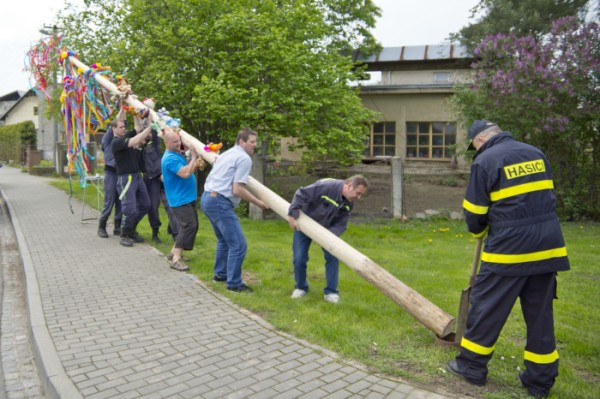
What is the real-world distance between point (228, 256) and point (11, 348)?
7.82ft

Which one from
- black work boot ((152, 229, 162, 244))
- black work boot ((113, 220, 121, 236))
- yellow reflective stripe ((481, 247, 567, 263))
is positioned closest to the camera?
yellow reflective stripe ((481, 247, 567, 263))

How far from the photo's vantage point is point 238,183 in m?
5.78

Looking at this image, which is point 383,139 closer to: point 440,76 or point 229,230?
point 440,76

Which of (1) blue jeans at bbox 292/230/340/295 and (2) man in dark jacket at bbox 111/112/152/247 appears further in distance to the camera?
(2) man in dark jacket at bbox 111/112/152/247

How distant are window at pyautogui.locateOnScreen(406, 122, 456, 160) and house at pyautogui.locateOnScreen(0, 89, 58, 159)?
3177 centimetres

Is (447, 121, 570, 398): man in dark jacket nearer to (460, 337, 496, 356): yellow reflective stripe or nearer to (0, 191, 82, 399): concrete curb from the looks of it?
(460, 337, 496, 356): yellow reflective stripe

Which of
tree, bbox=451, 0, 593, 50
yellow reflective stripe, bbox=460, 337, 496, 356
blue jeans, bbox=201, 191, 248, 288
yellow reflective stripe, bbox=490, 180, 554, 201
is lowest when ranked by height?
yellow reflective stripe, bbox=460, 337, 496, 356

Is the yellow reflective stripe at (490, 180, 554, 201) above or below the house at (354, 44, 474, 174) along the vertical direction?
below

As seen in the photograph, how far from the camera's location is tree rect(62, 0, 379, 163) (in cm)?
1207

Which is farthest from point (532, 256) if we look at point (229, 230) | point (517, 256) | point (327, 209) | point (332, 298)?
point (229, 230)

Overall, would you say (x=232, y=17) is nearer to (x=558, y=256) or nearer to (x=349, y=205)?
(x=349, y=205)

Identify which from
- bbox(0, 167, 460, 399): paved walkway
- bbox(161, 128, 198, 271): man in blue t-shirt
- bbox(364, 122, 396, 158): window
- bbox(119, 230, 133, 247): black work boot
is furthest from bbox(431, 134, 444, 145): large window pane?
bbox(0, 167, 460, 399): paved walkway

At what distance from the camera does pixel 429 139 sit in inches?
931

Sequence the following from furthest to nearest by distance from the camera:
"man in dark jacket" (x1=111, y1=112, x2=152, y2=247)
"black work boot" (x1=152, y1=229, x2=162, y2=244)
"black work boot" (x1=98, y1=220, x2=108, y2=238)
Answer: "black work boot" (x1=98, y1=220, x2=108, y2=238), "black work boot" (x1=152, y1=229, x2=162, y2=244), "man in dark jacket" (x1=111, y1=112, x2=152, y2=247)
